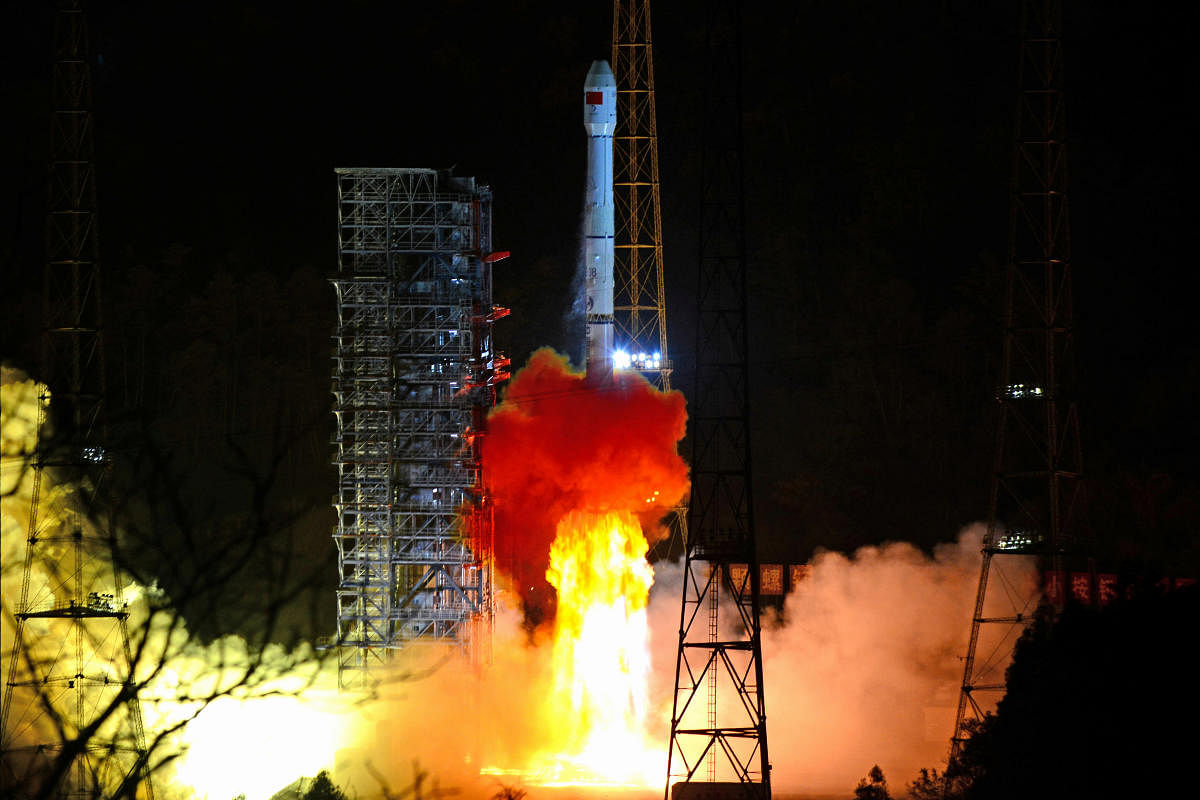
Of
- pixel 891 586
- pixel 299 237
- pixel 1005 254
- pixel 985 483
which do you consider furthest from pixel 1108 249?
pixel 299 237

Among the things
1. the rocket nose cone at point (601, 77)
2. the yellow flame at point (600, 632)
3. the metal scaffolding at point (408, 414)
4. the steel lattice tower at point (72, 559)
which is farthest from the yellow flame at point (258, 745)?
the rocket nose cone at point (601, 77)

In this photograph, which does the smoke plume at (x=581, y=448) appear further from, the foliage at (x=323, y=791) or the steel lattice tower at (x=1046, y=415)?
the foliage at (x=323, y=791)

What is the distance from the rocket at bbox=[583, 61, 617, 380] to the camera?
143 feet

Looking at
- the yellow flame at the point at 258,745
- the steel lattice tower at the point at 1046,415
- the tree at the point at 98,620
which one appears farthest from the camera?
the yellow flame at the point at 258,745

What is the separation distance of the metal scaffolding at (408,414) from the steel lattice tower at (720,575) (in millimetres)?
5013

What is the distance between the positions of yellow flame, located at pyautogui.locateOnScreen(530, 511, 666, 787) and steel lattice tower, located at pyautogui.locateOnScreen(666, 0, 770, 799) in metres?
1.19

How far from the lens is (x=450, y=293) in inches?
1670

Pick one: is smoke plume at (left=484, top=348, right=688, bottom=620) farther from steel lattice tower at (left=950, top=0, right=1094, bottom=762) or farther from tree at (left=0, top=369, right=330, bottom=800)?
steel lattice tower at (left=950, top=0, right=1094, bottom=762)

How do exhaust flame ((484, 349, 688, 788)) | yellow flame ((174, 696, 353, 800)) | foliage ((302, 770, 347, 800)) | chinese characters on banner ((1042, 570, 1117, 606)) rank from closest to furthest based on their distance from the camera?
foliage ((302, 770, 347, 800)), yellow flame ((174, 696, 353, 800)), chinese characters on banner ((1042, 570, 1117, 606)), exhaust flame ((484, 349, 688, 788))

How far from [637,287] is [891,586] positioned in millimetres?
9475

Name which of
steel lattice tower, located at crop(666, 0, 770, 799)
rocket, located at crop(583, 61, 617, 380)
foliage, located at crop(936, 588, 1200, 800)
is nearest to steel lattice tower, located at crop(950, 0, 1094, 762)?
steel lattice tower, located at crop(666, 0, 770, 799)

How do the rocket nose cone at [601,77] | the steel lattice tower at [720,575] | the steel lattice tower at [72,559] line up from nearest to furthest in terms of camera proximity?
the steel lattice tower at [72,559]
the steel lattice tower at [720,575]
the rocket nose cone at [601,77]

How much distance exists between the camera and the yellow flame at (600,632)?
4344cm

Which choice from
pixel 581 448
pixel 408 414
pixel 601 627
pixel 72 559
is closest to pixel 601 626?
pixel 601 627
